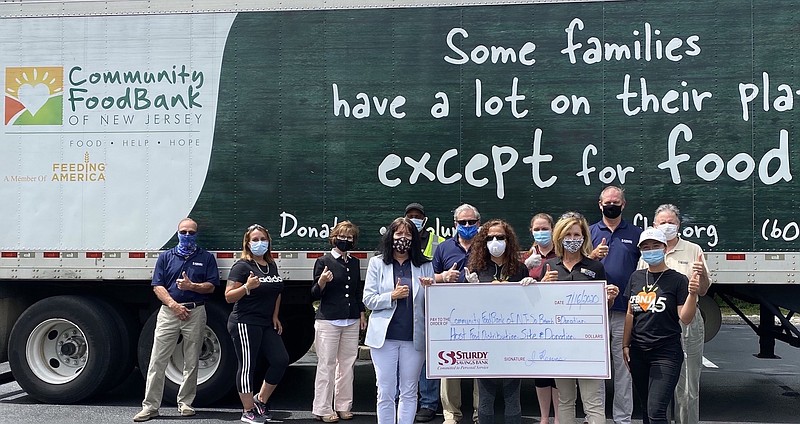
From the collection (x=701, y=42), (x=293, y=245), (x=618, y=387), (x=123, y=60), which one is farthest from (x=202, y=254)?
(x=701, y=42)

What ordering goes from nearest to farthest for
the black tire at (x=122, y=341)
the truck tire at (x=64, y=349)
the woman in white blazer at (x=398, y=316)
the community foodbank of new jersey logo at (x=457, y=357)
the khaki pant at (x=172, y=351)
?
the woman in white blazer at (x=398, y=316) → the community foodbank of new jersey logo at (x=457, y=357) → the khaki pant at (x=172, y=351) → the truck tire at (x=64, y=349) → the black tire at (x=122, y=341)

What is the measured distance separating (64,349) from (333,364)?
281 cm

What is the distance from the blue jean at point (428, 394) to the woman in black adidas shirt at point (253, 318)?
126 centimetres

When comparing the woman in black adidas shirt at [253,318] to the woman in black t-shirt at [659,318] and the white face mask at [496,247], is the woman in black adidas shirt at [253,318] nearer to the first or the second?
the white face mask at [496,247]

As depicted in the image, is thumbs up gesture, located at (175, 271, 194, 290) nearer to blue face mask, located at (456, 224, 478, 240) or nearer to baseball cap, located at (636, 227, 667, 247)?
blue face mask, located at (456, 224, 478, 240)

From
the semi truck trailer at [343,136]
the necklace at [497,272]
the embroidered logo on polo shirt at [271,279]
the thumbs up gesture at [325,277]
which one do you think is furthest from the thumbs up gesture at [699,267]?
the embroidered logo on polo shirt at [271,279]

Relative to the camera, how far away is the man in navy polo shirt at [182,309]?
753 centimetres

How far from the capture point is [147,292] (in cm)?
829

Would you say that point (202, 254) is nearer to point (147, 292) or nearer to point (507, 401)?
point (147, 292)

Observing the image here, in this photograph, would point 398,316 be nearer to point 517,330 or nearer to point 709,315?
point 517,330

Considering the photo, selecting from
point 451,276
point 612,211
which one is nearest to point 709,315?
point 612,211

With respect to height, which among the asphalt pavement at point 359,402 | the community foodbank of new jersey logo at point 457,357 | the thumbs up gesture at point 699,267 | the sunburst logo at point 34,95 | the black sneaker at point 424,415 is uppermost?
the sunburst logo at point 34,95

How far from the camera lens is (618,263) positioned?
6500 millimetres

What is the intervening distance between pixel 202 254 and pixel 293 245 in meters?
0.83
